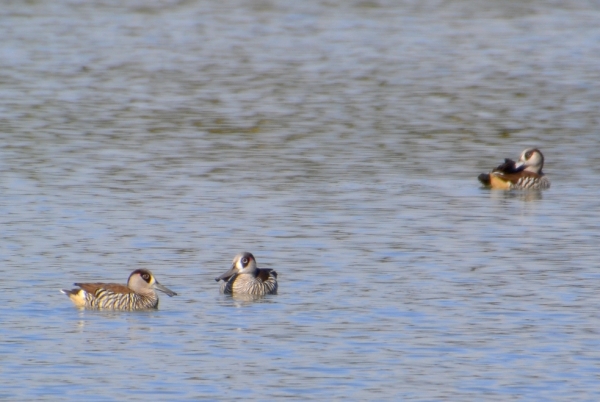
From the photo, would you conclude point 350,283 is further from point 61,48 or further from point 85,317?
point 61,48

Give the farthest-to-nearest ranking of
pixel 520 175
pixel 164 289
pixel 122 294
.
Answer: pixel 520 175 < pixel 164 289 < pixel 122 294

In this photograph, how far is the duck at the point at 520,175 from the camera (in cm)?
2281

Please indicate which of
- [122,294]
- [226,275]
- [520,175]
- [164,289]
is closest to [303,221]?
[226,275]

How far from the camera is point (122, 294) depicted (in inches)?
575

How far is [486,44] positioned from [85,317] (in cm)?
3305

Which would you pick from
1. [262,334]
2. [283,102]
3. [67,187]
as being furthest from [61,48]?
[262,334]

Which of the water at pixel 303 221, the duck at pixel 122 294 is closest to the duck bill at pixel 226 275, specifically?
the water at pixel 303 221

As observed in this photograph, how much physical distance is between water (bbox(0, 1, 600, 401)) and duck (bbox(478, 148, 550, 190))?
241 millimetres

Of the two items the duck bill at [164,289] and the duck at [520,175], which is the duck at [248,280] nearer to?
the duck bill at [164,289]

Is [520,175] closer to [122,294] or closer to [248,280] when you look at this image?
[248,280]

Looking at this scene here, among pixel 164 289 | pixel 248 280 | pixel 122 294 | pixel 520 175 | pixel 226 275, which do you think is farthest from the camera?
pixel 520 175

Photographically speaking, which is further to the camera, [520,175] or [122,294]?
[520,175]

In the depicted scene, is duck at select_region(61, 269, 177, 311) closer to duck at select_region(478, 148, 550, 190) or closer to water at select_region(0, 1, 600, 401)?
water at select_region(0, 1, 600, 401)

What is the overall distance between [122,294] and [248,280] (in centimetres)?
134
